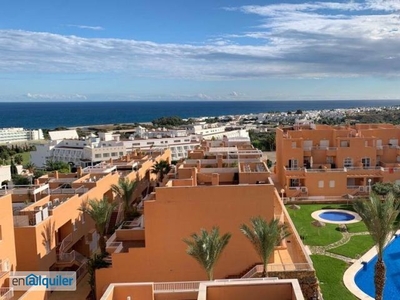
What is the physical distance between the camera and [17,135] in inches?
4857

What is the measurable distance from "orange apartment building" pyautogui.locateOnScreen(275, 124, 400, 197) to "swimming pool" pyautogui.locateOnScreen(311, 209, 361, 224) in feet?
12.8

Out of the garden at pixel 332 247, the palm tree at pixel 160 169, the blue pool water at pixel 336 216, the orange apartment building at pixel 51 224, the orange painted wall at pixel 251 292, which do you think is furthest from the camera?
the palm tree at pixel 160 169

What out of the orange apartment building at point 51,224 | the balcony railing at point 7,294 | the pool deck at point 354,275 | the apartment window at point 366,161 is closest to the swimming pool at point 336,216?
the pool deck at point 354,275

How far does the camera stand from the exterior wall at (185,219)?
18906mm

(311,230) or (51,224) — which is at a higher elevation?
(51,224)

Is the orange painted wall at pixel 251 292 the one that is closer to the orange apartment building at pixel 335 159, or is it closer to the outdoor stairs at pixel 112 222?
the outdoor stairs at pixel 112 222

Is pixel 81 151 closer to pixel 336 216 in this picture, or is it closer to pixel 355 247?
pixel 336 216

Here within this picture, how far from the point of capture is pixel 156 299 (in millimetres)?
11648

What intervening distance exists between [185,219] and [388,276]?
11113 mm

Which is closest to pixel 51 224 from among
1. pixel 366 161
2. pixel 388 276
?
pixel 388 276

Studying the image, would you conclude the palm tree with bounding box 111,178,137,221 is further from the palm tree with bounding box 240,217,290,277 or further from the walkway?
the walkway

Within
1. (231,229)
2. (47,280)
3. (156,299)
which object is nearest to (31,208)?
(47,280)

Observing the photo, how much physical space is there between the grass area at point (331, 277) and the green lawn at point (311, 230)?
2652 millimetres

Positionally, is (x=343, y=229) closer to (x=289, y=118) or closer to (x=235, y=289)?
(x=235, y=289)
